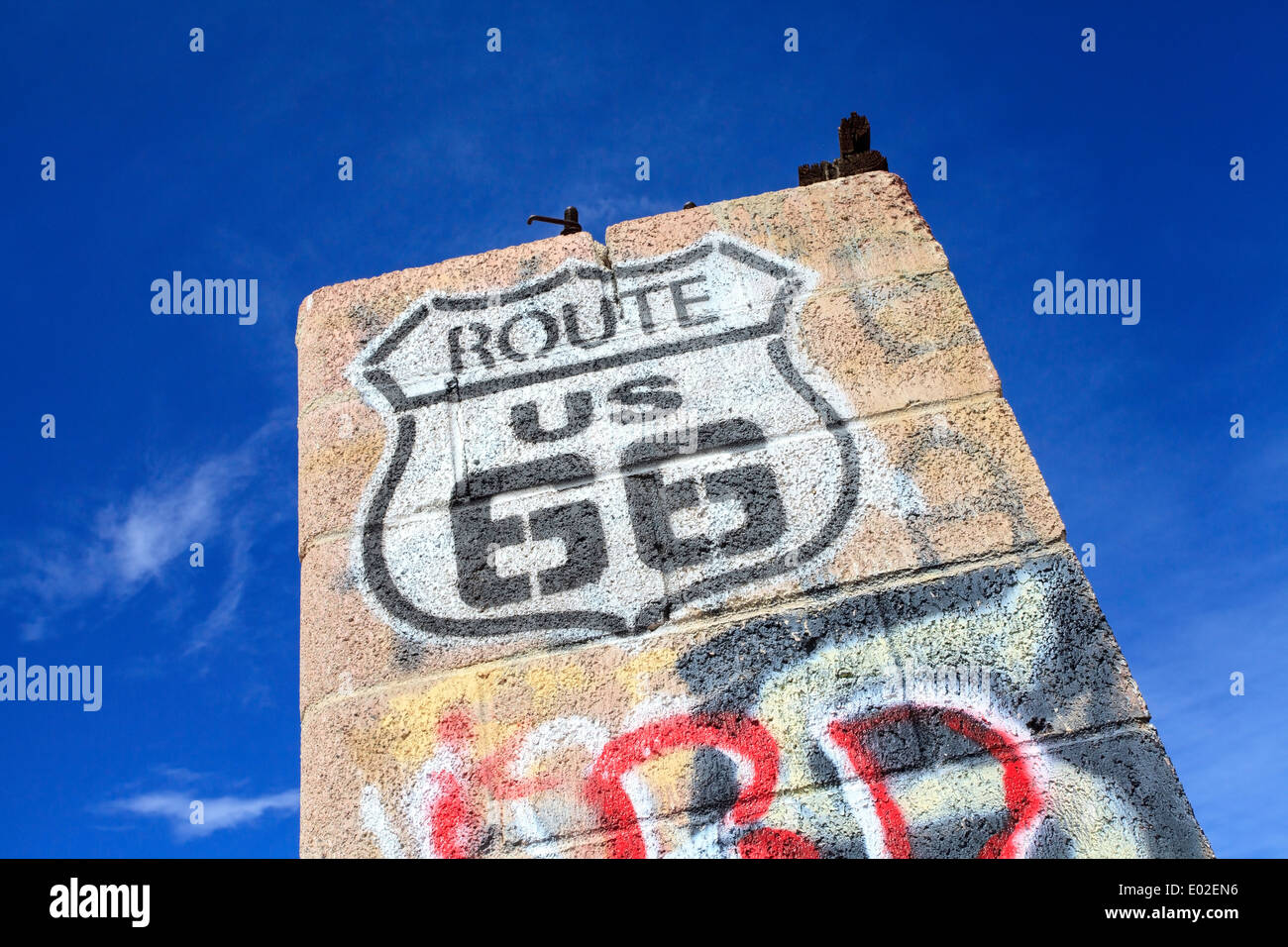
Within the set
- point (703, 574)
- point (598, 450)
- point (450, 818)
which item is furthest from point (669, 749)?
point (598, 450)

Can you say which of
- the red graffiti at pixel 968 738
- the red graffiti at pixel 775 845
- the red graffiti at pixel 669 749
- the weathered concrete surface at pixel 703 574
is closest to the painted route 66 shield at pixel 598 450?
the weathered concrete surface at pixel 703 574

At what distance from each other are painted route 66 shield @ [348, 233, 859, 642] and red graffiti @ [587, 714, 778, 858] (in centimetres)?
26

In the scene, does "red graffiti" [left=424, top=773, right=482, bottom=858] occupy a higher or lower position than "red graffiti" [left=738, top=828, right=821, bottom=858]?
higher

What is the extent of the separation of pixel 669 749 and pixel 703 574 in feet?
1.37

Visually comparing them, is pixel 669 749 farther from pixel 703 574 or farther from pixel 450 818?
pixel 450 818

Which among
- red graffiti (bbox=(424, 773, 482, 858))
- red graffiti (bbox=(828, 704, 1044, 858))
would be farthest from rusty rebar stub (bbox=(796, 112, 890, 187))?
red graffiti (bbox=(424, 773, 482, 858))

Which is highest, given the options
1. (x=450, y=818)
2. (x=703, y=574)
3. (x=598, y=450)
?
(x=598, y=450)

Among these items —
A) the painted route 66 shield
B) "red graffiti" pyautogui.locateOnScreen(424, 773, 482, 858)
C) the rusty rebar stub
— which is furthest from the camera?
the rusty rebar stub

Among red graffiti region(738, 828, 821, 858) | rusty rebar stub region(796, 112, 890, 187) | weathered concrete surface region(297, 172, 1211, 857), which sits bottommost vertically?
red graffiti region(738, 828, 821, 858)

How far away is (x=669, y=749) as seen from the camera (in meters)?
2.10

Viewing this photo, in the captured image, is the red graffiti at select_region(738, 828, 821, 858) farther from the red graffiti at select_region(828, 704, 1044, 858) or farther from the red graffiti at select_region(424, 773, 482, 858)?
the red graffiti at select_region(424, 773, 482, 858)

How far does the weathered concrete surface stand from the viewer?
203 cm
